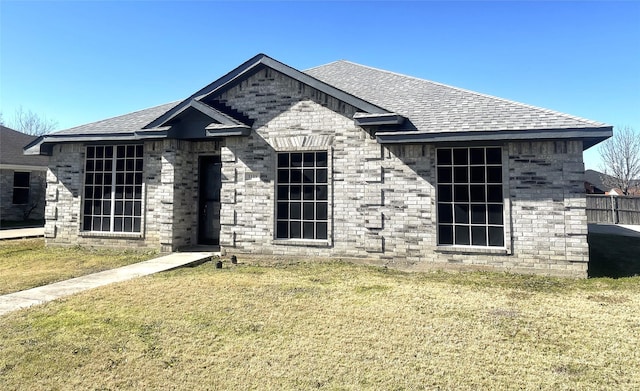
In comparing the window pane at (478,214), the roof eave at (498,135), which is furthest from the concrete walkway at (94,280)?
the window pane at (478,214)

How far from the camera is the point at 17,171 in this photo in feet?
66.9

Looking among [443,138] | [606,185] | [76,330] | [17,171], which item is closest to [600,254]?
[443,138]

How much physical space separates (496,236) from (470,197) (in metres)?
1.04

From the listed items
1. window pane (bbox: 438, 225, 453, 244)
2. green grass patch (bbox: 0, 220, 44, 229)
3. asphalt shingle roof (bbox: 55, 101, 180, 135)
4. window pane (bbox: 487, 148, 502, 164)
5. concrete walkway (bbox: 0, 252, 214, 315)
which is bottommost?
concrete walkway (bbox: 0, 252, 214, 315)

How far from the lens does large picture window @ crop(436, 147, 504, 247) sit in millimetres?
8172

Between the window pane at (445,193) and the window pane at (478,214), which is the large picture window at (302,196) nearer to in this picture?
the window pane at (445,193)

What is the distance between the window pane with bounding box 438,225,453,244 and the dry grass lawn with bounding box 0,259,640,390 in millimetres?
1766

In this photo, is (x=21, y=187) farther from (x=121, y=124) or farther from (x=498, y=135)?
(x=498, y=135)

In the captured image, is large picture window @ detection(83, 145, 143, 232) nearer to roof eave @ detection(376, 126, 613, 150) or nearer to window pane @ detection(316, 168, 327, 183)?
window pane @ detection(316, 168, 327, 183)

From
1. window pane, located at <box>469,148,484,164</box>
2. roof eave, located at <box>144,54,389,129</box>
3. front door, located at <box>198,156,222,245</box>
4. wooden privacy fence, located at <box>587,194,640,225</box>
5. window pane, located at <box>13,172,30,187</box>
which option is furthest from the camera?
wooden privacy fence, located at <box>587,194,640,225</box>

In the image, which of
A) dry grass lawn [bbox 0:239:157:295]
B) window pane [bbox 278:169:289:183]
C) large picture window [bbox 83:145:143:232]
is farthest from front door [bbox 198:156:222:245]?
window pane [bbox 278:169:289:183]

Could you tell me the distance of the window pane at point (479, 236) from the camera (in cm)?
Result: 821

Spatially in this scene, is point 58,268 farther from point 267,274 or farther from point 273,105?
point 273,105

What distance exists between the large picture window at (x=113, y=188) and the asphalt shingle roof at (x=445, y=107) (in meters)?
7.17
